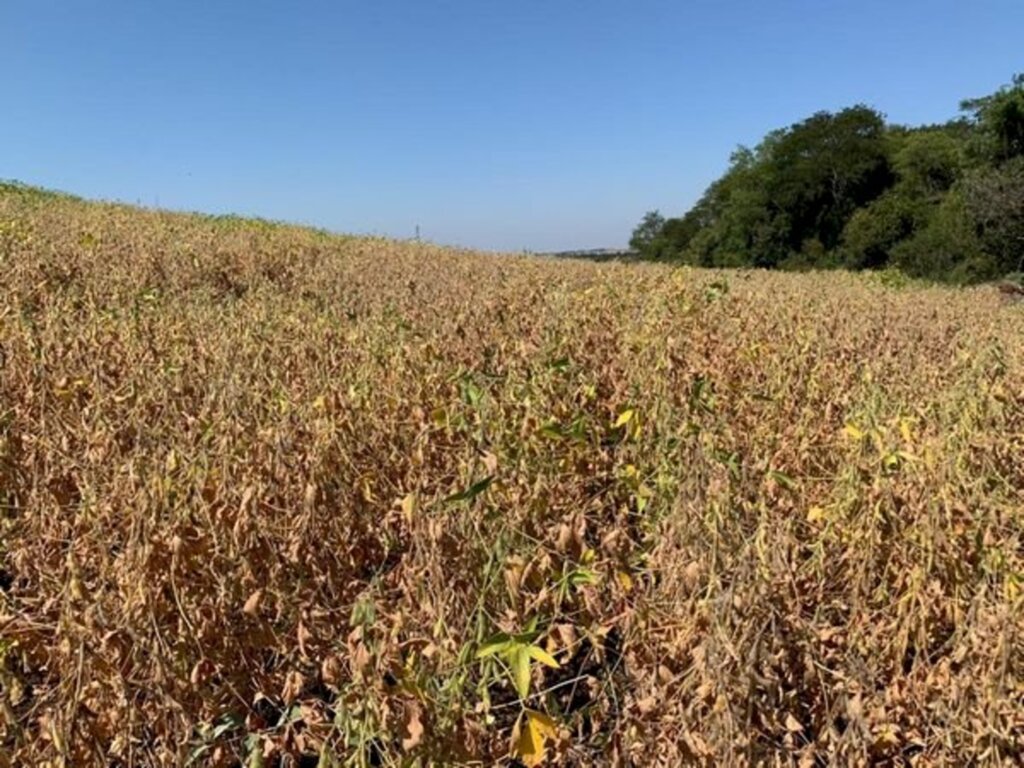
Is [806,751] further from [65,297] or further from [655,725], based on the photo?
[65,297]

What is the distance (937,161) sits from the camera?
48.1 metres

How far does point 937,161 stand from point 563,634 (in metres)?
55.3

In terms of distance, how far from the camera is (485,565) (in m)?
1.55

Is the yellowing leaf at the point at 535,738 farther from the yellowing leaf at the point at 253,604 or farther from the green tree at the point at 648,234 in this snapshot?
the green tree at the point at 648,234

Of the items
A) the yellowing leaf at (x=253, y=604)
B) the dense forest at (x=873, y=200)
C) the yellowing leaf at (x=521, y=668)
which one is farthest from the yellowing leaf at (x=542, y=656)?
the dense forest at (x=873, y=200)

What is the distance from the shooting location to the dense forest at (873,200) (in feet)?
102

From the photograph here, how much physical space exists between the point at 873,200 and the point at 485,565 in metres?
55.9

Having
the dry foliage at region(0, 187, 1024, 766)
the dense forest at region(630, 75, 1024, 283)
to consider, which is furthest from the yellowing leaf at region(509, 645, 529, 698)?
the dense forest at region(630, 75, 1024, 283)

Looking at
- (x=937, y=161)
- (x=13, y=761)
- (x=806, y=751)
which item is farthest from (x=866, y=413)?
(x=937, y=161)

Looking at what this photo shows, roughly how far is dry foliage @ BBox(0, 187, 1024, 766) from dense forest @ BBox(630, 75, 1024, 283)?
1242 inches

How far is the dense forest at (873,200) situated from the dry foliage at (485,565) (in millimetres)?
31552

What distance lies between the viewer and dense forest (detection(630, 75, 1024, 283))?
102 ft

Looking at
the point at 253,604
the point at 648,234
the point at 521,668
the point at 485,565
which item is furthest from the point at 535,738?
the point at 648,234

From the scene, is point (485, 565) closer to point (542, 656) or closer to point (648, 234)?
point (542, 656)
